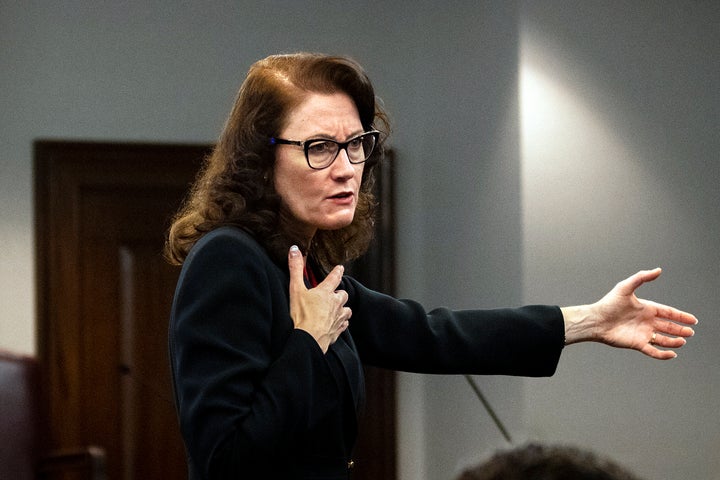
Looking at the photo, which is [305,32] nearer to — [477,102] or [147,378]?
[477,102]

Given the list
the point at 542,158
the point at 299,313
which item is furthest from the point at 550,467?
the point at 542,158

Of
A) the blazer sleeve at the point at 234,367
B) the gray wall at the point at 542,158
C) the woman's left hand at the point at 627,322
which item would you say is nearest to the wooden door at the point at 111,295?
the gray wall at the point at 542,158

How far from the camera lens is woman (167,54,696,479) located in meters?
1.39

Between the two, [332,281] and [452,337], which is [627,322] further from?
[332,281]

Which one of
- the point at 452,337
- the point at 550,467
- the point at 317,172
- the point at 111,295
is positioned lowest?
the point at 111,295

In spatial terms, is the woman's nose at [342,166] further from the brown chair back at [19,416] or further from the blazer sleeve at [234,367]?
the brown chair back at [19,416]

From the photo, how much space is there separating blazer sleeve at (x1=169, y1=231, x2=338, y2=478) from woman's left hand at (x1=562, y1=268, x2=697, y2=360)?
600mm

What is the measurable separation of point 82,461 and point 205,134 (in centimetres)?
181

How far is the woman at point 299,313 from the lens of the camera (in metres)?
1.39

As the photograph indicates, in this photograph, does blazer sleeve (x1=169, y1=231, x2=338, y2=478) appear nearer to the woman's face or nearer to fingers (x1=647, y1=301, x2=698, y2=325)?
the woman's face

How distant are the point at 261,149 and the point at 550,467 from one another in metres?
1.01

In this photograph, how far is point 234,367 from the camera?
1383 mm

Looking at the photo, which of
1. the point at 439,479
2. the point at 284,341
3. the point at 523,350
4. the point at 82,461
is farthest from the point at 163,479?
the point at 284,341

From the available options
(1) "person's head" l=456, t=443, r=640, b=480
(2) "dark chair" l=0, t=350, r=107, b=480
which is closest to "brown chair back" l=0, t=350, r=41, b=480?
(2) "dark chair" l=0, t=350, r=107, b=480
